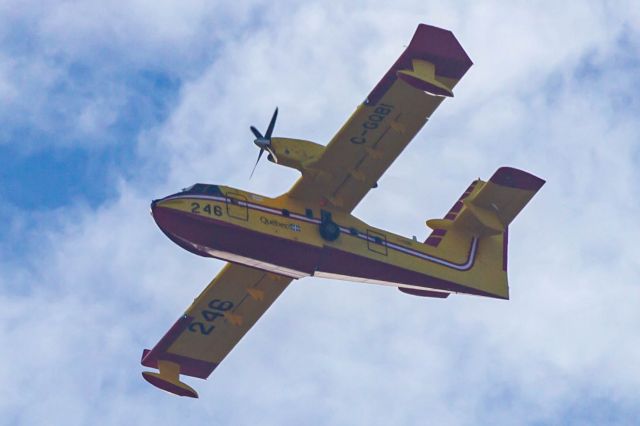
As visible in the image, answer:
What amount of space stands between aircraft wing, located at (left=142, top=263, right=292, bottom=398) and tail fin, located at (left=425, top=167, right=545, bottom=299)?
17.5ft

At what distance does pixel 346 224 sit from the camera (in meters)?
40.3

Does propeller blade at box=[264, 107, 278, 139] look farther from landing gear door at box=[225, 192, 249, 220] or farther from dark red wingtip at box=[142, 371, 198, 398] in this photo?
dark red wingtip at box=[142, 371, 198, 398]

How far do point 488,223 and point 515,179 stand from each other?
166cm

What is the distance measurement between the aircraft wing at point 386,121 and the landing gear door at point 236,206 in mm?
1818

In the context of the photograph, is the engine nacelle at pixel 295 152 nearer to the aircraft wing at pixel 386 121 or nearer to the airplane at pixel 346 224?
the airplane at pixel 346 224

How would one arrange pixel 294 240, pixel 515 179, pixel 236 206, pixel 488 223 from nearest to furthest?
pixel 236 206 < pixel 294 240 < pixel 515 179 < pixel 488 223

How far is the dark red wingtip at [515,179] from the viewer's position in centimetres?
4150

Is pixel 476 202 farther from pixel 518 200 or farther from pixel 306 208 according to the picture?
pixel 306 208

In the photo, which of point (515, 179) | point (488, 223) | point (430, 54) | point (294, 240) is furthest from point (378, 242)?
point (430, 54)

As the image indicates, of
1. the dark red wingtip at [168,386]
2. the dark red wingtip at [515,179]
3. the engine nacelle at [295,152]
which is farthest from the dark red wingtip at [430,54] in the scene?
the dark red wingtip at [168,386]

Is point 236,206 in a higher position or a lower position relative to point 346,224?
lower

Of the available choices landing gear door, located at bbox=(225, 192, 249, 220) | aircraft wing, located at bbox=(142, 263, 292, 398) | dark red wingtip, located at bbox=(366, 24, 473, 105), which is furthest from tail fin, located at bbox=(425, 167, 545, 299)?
landing gear door, located at bbox=(225, 192, 249, 220)

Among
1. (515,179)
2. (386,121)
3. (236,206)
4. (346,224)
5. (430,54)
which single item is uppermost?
(515,179)

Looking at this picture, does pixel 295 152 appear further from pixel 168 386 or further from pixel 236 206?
pixel 168 386
